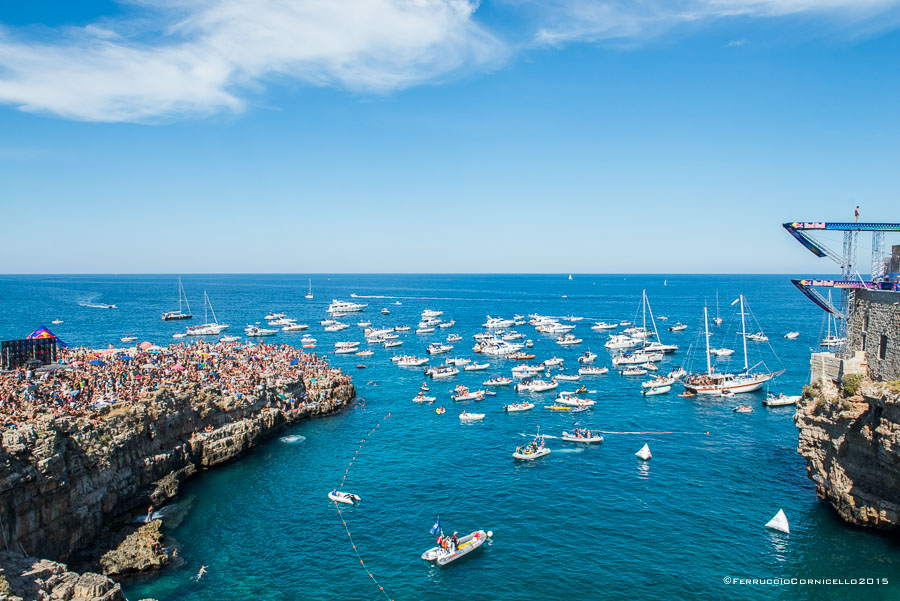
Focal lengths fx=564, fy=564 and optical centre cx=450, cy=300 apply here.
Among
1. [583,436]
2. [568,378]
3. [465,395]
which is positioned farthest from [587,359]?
[583,436]

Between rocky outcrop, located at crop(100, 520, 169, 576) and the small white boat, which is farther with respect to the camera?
the small white boat

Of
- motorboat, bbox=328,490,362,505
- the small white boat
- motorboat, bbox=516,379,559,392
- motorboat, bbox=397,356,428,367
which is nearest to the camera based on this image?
motorboat, bbox=328,490,362,505

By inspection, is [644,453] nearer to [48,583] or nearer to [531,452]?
[531,452]

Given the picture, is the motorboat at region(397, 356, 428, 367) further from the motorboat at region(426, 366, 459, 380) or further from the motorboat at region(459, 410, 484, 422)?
the motorboat at region(459, 410, 484, 422)

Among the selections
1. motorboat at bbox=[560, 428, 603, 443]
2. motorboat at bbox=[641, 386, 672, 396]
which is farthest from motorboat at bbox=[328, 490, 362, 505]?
motorboat at bbox=[641, 386, 672, 396]

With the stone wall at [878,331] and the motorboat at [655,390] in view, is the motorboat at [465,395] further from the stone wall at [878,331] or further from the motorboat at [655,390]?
the stone wall at [878,331]

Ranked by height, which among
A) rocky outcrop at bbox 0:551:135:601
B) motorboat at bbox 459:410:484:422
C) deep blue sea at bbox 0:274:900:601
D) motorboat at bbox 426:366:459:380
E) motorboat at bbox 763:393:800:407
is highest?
rocky outcrop at bbox 0:551:135:601

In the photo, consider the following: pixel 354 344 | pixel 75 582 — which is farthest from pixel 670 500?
pixel 354 344
